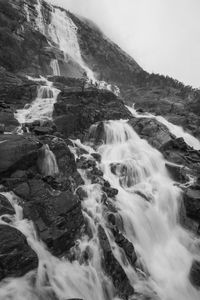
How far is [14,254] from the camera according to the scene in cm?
1024

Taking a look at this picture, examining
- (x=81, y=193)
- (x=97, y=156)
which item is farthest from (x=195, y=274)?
(x=97, y=156)

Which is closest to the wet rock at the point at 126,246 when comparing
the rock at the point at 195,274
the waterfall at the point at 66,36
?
the rock at the point at 195,274

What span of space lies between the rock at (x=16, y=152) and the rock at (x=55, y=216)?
5.30 ft

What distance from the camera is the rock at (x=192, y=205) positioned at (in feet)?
62.0

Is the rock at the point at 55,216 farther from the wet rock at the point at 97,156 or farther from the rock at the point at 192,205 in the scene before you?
the rock at the point at 192,205

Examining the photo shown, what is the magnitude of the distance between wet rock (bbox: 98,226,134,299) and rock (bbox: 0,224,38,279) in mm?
3604

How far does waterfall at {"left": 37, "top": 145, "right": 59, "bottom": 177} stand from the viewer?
16.5 metres

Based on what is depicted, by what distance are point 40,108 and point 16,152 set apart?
1236 centimetres

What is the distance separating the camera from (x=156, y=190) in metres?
20.3

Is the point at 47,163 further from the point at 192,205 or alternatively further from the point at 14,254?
the point at 192,205

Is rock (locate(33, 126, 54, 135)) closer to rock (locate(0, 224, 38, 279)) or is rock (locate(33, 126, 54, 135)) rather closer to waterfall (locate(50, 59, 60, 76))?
rock (locate(0, 224, 38, 279))

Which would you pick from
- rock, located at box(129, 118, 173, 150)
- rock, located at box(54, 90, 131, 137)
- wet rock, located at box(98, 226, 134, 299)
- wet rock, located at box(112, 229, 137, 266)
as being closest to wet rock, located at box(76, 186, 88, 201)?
wet rock, located at box(112, 229, 137, 266)

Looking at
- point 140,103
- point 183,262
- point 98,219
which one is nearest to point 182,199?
point 183,262

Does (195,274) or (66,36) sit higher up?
(66,36)
